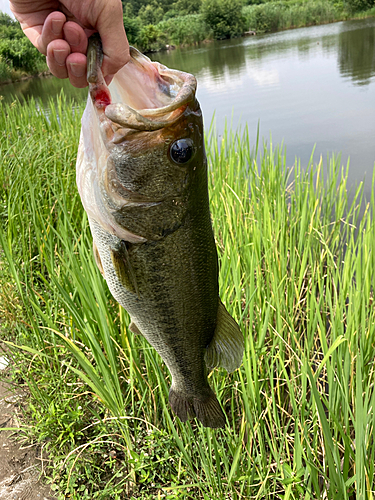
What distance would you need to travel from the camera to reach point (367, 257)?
245cm

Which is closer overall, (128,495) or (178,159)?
(178,159)

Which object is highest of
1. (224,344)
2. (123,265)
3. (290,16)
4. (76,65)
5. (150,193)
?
(290,16)

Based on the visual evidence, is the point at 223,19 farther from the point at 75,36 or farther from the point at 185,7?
the point at 75,36

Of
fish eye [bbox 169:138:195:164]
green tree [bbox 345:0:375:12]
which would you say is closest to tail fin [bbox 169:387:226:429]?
fish eye [bbox 169:138:195:164]

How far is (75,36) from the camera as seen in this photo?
→ 3.86 feet

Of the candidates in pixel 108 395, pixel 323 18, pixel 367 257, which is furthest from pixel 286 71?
pixel 323 18

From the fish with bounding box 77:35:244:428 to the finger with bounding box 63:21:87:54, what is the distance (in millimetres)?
51

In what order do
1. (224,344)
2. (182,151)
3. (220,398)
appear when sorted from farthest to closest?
1. (220,398)
2. (224,344)
3. (182,151)

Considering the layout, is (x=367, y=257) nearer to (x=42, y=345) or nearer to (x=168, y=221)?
(x=168, y=221)

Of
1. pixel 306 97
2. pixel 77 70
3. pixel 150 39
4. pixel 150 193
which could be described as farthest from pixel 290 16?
pixel 150 193

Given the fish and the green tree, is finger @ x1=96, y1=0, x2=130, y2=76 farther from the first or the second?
the green tree

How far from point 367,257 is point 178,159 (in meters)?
1.76

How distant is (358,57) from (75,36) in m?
19.0

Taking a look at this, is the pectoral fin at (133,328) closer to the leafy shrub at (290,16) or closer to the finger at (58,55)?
the finger at (58,55)
